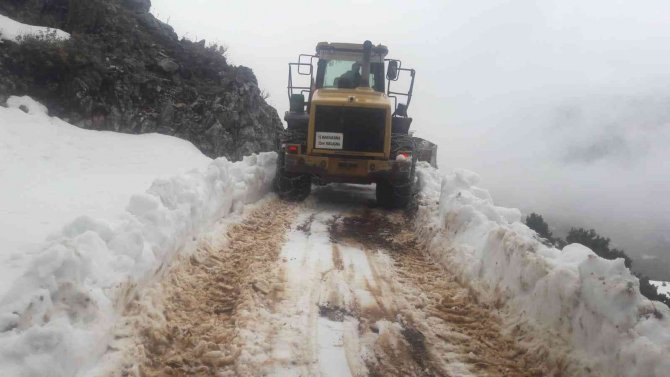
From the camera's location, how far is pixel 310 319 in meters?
3.96

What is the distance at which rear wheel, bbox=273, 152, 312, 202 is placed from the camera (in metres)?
9.89

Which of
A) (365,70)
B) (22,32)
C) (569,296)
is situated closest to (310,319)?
(569,296)

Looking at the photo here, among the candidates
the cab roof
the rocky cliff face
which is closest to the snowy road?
the cab roof

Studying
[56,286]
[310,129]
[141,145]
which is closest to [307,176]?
[310,129]

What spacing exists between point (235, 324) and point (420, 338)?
143 cm

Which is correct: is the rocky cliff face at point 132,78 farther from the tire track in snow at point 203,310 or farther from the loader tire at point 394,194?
the tire track in snow at point 203,310

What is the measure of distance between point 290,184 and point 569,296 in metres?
7.05

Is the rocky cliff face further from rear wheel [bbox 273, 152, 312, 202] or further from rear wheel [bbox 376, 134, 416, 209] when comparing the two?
rear wheel [bbox 376, 134, 416, 209]

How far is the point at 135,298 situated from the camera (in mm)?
3516

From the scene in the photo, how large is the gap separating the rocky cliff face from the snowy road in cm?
740

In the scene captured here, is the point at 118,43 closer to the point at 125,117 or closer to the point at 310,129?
the point at 125,117

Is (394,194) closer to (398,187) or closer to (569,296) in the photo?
(398,187)

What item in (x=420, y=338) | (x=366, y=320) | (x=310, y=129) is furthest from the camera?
(x=310, y=129)

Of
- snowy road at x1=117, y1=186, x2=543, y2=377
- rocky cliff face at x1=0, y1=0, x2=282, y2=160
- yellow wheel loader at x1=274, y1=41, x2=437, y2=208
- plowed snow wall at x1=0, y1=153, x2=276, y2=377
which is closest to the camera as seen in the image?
plowed snow wall at x1=0, y1=153, x2=276, y2=377
